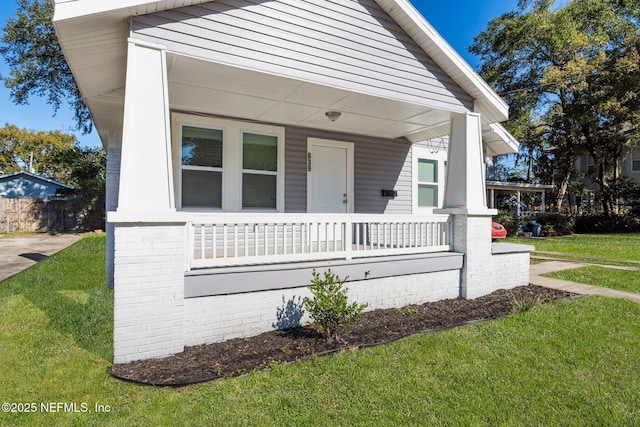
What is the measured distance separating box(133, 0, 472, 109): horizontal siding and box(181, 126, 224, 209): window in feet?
7.97

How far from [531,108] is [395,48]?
702 inches

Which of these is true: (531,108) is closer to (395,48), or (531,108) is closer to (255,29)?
(395,48)

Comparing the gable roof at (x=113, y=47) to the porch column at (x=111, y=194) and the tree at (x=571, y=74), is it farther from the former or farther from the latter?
the tree at (x=571, y=74)

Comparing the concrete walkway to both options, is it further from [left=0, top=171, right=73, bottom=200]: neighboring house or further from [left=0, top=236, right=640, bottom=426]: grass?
[left=0, top=171, right=73, bottom=200]: neighboring house

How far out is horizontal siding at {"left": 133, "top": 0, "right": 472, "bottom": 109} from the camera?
12.3ft

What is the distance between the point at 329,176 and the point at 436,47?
10.2 feet

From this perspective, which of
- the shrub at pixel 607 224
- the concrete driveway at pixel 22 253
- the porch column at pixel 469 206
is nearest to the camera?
the porch column at pixel 469 206

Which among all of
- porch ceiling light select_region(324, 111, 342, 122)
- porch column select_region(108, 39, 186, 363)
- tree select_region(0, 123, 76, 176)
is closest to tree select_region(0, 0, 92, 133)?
porch ceiling light select_region(324, 111, 342, 122)

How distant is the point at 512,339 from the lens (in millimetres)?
3834

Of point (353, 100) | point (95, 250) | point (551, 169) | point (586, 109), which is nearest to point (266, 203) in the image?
point (353, 100)

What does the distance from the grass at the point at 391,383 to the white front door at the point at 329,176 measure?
149 inches

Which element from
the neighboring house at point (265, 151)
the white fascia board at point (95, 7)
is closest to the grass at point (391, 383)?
the neighboring house at point (265, 151)

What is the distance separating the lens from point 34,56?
17.7m

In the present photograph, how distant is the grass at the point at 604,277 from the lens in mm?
6234
